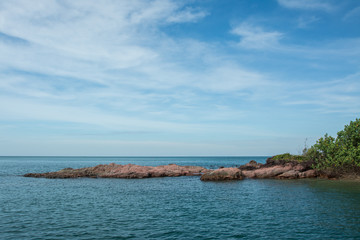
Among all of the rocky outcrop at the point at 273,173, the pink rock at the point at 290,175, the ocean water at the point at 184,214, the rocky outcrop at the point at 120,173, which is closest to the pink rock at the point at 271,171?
the rocky outcrop at the point at 273,173

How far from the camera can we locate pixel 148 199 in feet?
129

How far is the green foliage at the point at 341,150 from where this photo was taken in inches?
2196

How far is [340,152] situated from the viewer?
2259 inches

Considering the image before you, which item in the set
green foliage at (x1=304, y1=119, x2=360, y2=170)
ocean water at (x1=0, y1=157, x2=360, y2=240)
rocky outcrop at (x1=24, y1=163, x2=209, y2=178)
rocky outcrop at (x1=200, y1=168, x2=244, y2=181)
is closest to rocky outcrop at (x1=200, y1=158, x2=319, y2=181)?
rocky outcrop at (x1=200, y1=168, x2=244, y2=181)

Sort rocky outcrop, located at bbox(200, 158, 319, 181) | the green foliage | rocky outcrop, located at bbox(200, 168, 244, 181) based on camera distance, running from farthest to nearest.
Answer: rocky outcrop, located at bbox(200, 158, 319, 181), rocky outcrop, located at bbox(200, 168, 244, 181), the green foliage

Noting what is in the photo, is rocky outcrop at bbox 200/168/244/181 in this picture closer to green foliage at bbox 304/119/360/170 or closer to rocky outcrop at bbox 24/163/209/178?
rocky outcrop at bbox 24/163/209/178

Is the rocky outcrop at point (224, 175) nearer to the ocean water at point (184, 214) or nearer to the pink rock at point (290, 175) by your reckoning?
the pink rock at point (290, 175)

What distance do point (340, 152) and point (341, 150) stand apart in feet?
4.45

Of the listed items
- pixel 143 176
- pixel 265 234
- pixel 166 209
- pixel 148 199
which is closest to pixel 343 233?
pixel 265 234

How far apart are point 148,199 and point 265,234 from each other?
2045 centimetres

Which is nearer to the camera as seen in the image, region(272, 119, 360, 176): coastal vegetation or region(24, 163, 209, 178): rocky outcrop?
region(272, 119, 360, 176): coastal vegetation

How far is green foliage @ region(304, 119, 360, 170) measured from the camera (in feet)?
183

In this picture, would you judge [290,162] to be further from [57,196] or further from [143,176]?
[57,196]

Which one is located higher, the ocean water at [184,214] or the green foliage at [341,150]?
the green foliage at [341,150]
